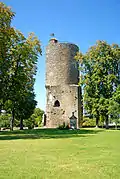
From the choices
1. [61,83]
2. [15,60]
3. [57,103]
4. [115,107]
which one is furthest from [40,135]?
[61,83]

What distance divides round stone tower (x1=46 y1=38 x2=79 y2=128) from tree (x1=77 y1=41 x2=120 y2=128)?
208 inches

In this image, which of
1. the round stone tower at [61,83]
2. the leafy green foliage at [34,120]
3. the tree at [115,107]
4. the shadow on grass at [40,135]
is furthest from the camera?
the leafy green foliage at [34,120]

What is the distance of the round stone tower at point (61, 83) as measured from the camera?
46906mm

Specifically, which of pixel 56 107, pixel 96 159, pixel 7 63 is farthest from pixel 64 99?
pixel 96 159

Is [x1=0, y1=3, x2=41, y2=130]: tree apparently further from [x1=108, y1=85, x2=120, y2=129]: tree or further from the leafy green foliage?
the leafy green foliage

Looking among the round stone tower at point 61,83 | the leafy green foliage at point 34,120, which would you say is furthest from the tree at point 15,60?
the leafy green foliage at point 34,120

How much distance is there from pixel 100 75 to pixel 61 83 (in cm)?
895

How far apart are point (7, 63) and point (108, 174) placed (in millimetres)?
18161

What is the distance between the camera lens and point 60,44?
49.4m

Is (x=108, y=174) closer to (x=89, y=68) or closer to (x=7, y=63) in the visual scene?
(x=7, y=63)

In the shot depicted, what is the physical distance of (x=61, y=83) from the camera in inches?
1893

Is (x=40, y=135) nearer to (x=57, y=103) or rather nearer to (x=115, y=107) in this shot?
(x=115, y=107)

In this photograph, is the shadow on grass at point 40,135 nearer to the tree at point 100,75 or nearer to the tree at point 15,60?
the tree at point 15,60

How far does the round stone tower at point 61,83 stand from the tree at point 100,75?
528 centimetres
